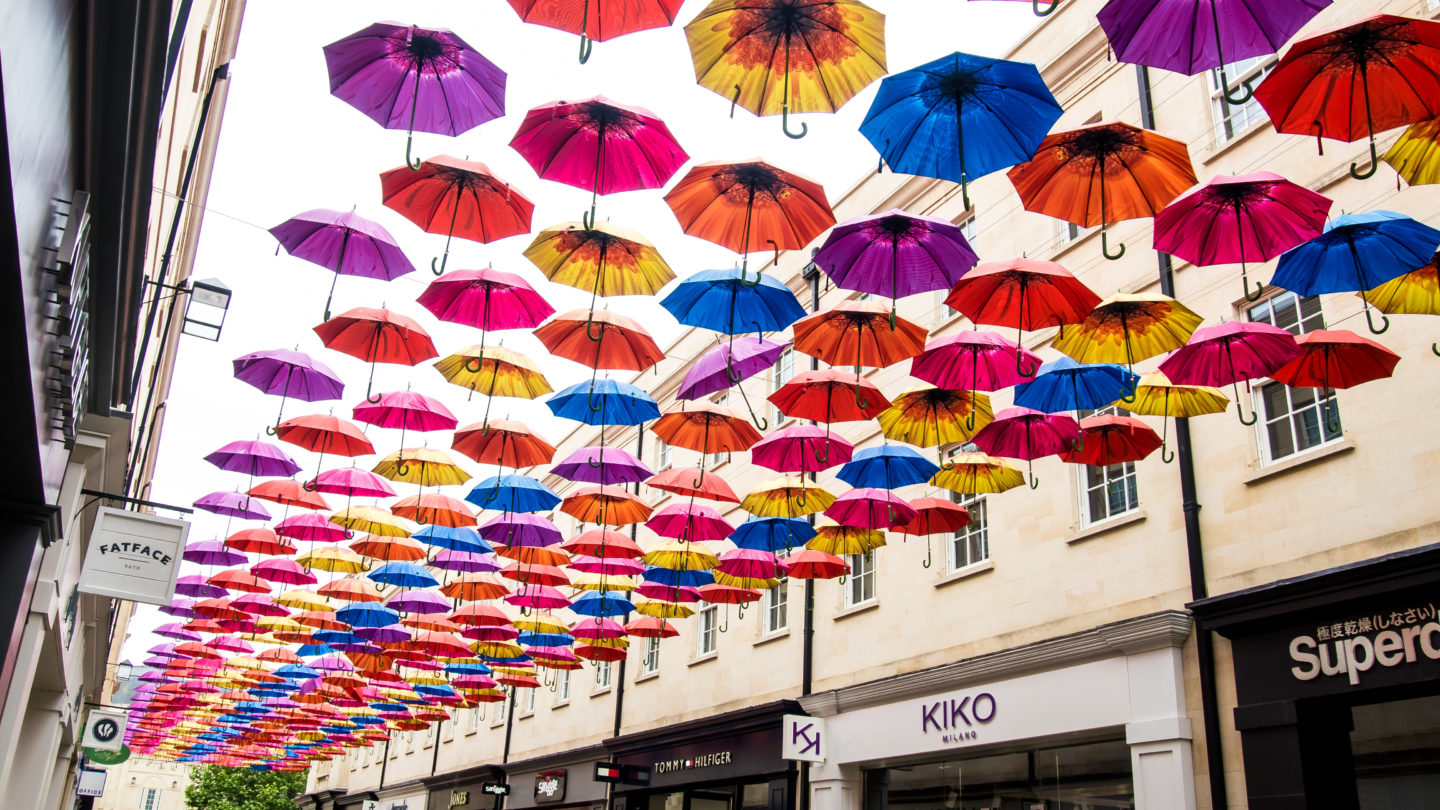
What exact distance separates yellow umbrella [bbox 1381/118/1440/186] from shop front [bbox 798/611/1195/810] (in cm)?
485

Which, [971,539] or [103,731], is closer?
[971,539]

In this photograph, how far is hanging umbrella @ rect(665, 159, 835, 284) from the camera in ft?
25.2

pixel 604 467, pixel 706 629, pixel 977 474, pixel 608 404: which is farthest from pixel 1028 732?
pixel 706 629

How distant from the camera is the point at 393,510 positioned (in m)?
14.0

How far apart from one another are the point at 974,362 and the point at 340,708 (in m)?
27.7

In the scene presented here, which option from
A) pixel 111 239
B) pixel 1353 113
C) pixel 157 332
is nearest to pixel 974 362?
pixel 1353 113

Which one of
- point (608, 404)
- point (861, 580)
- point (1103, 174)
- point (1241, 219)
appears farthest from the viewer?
point (861, 580)

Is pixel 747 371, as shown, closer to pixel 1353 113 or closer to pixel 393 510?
pixel 1353 113

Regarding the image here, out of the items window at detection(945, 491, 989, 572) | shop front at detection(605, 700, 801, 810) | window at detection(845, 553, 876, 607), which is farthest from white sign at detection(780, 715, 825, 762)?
window at detection(945, 491, 989, 572)

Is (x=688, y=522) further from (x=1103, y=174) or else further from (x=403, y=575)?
(x=1103, y=174)

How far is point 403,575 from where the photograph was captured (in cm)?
1659

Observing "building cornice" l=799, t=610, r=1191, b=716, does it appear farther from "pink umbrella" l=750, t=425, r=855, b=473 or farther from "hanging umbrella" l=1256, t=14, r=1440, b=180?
"hanging umbrella" l=1256, t=14, r=1440, b=180

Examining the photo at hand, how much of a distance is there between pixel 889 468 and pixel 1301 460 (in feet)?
12.8

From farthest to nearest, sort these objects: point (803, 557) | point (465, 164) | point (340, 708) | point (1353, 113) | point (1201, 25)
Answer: point (340, 708), point (803, 557), point (465, 164), point (1353, 113), point (1201, 25)
